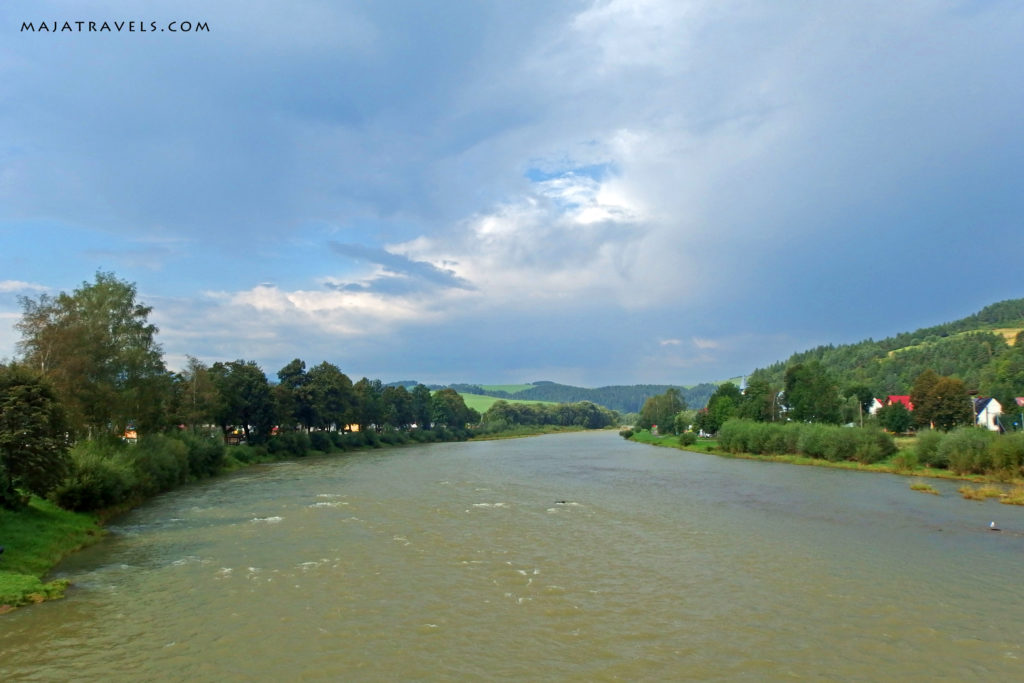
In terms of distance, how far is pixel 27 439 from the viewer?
22.2 metres

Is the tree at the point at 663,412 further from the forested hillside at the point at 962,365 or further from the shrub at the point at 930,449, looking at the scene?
the shrub at the point at 930,449

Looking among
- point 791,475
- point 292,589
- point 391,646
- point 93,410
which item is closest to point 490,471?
point 791,475

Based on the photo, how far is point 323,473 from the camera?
5547 centimetres

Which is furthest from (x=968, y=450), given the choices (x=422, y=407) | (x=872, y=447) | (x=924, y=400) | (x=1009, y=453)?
(x=422, y=407)

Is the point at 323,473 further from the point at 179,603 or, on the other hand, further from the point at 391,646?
the point at 391,646

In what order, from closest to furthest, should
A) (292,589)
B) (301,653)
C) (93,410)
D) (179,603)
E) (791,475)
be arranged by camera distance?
(301,653) → (179,603) → (292,589) → (93,410) → (791,475)

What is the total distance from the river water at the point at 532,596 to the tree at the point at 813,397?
192 ft

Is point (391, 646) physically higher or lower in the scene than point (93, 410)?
lower

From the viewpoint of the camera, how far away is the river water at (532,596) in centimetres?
1313

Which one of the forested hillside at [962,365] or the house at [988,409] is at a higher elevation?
Answer: the forested hillside at [962,365]

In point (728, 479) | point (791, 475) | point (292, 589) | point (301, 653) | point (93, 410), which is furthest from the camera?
point (791, 475)

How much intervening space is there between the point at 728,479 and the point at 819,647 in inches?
1528

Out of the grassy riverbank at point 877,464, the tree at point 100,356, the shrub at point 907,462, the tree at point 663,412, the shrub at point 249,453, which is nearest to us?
the tree at point 100,356

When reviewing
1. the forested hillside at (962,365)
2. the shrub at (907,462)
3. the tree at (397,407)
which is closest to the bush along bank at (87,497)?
the shrub at (907,462)
